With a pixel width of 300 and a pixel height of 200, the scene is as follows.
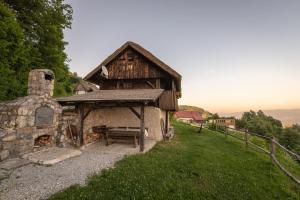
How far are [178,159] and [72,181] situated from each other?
4405 mm

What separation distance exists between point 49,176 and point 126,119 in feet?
24.2

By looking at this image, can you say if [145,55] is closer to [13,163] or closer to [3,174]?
[13,163]

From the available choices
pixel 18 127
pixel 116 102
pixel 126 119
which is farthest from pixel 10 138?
pixel 126 119

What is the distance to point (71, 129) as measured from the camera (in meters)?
10.4

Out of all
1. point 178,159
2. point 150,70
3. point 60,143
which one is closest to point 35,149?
point 60,143

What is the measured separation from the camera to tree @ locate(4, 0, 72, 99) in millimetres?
14584

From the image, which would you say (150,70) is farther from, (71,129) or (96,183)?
(96,183)

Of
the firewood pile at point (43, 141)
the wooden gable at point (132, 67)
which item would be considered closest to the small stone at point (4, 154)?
the firewood pile at point (43, 141)

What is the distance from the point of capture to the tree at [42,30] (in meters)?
14.6

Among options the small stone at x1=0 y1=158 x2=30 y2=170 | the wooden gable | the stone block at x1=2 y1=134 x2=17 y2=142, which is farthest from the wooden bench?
the wooden gable

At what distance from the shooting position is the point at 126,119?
1265 cm

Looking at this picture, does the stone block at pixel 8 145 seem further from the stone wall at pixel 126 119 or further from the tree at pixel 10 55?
the tree at pixel 10 55

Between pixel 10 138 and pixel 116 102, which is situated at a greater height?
pixel 116 102

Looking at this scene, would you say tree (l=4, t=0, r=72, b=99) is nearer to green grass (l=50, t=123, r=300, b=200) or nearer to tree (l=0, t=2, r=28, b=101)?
tree (l=0, t=2, r=28, b=101)
